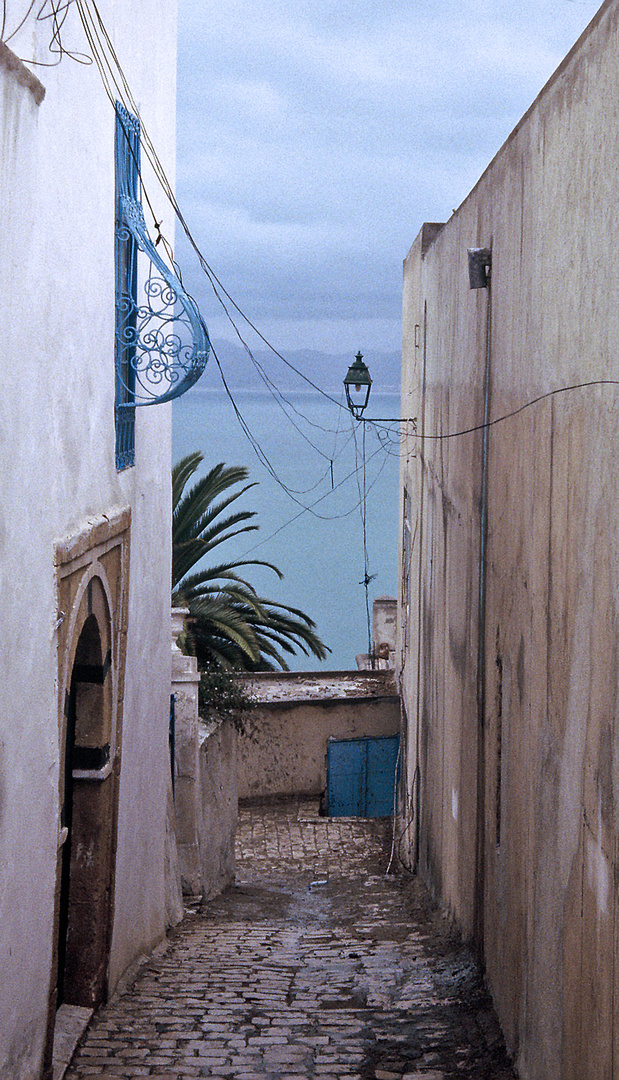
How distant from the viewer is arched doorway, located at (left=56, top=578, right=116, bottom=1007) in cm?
624

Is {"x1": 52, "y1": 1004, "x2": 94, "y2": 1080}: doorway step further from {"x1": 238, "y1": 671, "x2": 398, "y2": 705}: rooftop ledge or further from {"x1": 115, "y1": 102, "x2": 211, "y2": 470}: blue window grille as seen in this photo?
{"x1": 238, "y1": 671, "x2": 398, "y2": 705}: rooftop ledge

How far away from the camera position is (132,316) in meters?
7.09

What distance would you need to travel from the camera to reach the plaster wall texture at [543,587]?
13.0 feet

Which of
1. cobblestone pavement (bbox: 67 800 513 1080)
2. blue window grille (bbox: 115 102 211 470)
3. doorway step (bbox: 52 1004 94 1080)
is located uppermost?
blue window grille (bbox: 115 102 211 470)

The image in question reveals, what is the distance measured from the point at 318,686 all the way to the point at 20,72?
15.8m

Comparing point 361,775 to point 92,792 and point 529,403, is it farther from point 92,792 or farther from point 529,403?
point 529,403

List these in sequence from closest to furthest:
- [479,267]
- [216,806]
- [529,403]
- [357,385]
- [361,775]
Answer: [529,403] < [479,267] < [357,385] < [216,806] < [361,775]

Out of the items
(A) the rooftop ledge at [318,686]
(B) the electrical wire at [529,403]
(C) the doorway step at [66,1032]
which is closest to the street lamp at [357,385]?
(B) the electrical wire at [529,403]

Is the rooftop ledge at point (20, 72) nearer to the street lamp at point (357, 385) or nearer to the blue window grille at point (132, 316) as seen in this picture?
the blue window grille at point (132, 316)

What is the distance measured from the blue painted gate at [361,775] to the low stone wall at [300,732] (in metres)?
0.23

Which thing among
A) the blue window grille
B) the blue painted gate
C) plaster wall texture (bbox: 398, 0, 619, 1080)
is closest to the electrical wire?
plaster wall texture (bbox: 398, 0, 619, 1080)

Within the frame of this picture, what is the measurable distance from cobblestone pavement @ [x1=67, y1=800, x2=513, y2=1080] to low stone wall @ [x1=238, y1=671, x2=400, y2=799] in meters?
7.45

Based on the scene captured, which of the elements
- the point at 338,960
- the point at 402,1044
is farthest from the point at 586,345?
the point at 338,960

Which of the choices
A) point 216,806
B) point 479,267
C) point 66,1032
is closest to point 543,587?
point 479,267
